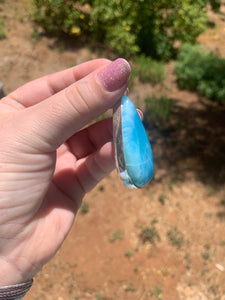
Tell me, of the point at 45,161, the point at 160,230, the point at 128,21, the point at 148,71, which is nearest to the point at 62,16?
the point at 128,21

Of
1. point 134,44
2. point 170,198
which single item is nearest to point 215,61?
point 134,44

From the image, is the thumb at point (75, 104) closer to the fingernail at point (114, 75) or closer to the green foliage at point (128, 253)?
the fingernail at point (114, 75)

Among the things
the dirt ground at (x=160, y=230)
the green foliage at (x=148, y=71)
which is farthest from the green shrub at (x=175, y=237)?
the green foliage at (x=148, y=71)

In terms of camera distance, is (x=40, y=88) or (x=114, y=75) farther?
(x=40, y=88)

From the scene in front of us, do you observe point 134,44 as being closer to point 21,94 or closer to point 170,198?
point 170,198

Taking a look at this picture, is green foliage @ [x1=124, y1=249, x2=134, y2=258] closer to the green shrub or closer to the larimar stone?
the green shrub

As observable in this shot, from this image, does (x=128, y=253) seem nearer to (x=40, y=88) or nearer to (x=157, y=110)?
(x=40, y=88)
